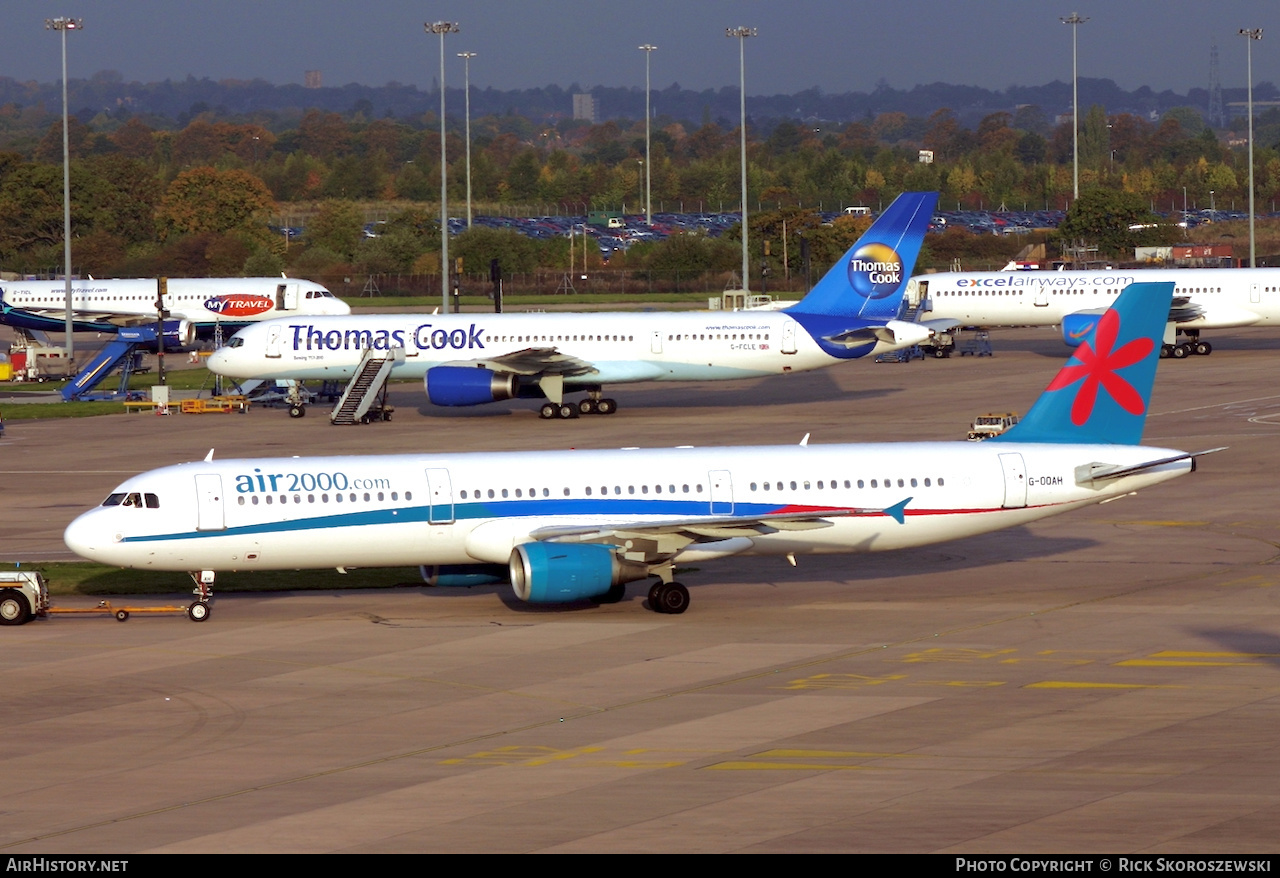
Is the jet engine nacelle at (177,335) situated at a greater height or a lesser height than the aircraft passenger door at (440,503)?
greater

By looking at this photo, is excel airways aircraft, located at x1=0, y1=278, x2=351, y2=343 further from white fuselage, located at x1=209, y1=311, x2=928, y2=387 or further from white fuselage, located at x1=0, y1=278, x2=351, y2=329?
white fuselage, located at x1=209, y1=311, x2=928, y2=387

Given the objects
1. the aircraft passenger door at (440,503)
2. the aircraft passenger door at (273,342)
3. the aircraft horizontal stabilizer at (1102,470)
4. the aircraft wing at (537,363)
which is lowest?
the aircraft passenger door at (440,503)

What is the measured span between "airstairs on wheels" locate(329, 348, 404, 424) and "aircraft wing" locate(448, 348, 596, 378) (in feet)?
9.94

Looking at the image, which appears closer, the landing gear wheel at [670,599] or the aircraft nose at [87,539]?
the aircraft nose at [87,539]

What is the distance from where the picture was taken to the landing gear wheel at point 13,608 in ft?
120

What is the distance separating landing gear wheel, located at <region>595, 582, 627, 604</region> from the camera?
121 ft

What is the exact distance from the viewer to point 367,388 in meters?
74.1

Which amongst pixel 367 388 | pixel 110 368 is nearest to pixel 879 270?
pixel 367 388

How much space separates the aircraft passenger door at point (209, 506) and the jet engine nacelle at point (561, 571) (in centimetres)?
640

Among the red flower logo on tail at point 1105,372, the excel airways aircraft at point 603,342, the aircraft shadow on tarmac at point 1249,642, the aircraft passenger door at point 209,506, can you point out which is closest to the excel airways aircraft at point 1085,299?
the excel airways aircraft at point 603,342

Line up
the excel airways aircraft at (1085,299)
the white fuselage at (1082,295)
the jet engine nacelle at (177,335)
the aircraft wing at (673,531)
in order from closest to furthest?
the aircraft wing at (673,531) < the excel airways aircraft at (1085,299) < the white fuselage at (1082,295) < the jet engine nacelle at (177,335)

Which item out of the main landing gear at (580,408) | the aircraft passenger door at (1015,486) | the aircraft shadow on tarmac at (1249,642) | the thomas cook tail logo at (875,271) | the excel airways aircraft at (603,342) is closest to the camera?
the aircraft shadow on tarmac at (1249,642)

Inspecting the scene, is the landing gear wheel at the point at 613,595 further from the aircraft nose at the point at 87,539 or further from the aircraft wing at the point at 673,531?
the aircraft nose at the point at 87,539

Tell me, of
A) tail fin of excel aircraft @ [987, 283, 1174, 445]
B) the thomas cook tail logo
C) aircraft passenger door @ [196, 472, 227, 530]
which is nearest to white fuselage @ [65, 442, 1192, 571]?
aircraft passenger door @ [196, 472, 227, 530]
